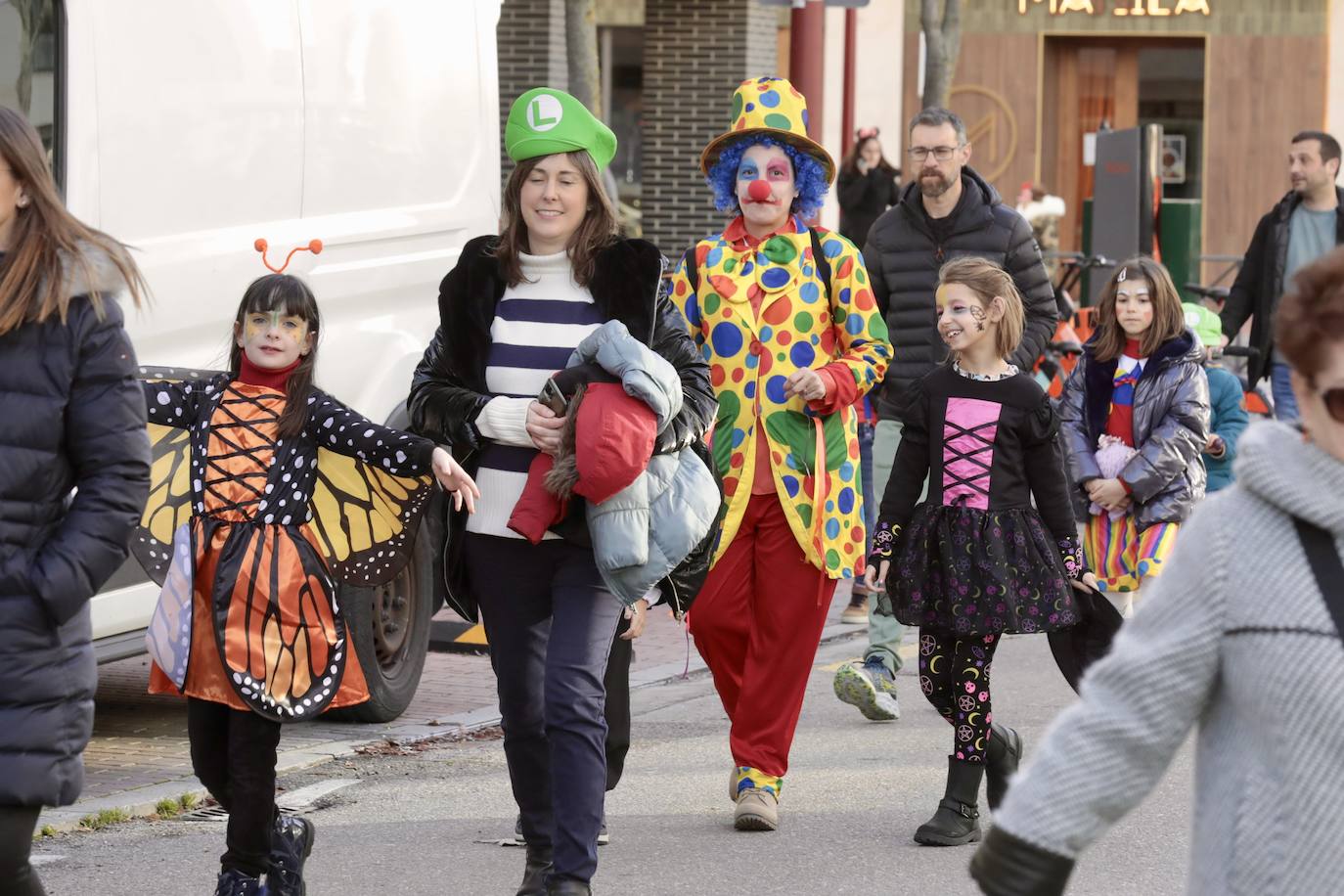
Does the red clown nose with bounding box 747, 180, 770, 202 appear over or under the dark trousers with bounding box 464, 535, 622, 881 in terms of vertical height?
over

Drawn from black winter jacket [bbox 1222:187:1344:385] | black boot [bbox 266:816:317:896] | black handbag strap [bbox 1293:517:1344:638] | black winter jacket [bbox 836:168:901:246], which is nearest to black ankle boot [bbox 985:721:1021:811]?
black boot [bbox 266:816:317:896]

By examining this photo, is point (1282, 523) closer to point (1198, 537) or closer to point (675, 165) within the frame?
point (1198, 537)

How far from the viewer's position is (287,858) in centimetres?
487

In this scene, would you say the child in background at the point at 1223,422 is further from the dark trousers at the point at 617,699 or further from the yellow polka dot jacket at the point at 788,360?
the dark trousers at the point at 617,699

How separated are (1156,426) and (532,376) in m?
2.67

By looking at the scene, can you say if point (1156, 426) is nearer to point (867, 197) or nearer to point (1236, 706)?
point (1236, 706)

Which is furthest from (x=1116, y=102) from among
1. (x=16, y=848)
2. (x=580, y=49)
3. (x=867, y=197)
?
(x=16, y=848)

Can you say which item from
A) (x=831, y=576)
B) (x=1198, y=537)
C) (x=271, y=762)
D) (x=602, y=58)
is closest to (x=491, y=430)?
(x=271, y=762)

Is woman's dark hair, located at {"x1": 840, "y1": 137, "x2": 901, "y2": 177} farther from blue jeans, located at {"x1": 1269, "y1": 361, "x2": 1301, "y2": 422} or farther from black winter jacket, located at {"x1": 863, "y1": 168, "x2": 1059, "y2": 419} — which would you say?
black winter jacket, located at {"x1": 863, "y1": 168, "x2": 1059, "y2": 419}

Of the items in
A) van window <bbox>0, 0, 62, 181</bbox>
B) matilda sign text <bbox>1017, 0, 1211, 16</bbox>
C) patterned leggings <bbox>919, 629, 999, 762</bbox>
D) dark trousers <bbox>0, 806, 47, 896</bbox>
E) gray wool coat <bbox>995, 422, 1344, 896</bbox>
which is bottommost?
patterned leggings <bbox>919, 629, 999, 762</bbox>

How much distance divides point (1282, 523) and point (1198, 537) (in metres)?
0.10

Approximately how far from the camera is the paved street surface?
548cm

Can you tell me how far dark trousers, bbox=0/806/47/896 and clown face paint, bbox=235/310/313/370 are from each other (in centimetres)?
136

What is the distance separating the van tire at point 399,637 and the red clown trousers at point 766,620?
1.55m
